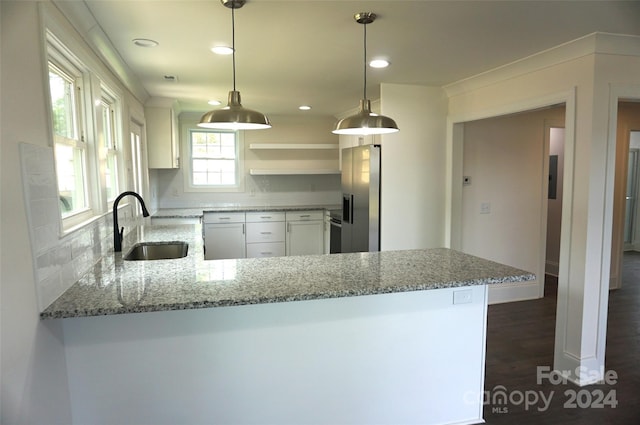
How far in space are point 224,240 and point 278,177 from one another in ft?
4.43

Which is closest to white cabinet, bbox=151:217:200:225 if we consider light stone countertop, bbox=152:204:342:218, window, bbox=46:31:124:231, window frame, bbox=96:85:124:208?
light stone countertop, bbox=152:204:342:218

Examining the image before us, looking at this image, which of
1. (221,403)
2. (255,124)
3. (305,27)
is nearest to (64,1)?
(255,124)

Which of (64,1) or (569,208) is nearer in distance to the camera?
(64,1)

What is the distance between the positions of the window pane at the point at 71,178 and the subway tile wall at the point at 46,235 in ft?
0.98

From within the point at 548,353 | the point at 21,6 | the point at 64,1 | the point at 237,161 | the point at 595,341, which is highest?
the point at 64,1

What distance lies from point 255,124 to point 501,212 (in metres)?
3.33

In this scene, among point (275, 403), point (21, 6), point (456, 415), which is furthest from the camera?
point (456, 415)

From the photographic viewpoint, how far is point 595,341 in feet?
8.95

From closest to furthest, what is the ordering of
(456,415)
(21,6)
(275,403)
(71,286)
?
(21,6), (71,286), (275,403), (456,415)

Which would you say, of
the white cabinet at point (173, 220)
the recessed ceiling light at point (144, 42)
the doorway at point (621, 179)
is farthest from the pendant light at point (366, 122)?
the doorway at point (621, 179)

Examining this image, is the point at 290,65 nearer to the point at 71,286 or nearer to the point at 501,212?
the point at 71,286

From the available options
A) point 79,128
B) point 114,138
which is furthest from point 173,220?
point 79,128

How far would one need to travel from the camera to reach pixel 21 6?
4.68 ft

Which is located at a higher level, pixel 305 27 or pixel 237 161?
pixel 305 27
